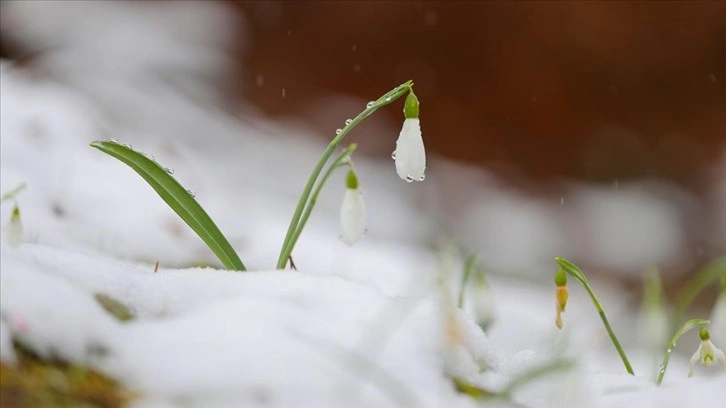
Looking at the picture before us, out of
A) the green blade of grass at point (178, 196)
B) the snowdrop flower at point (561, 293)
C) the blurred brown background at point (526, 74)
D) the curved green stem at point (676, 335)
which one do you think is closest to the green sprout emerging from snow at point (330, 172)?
the green blade of grass at point (178, 196)

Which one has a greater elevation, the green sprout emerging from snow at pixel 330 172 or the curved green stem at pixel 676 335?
the green sprout emerging from snow at pixel 330 172

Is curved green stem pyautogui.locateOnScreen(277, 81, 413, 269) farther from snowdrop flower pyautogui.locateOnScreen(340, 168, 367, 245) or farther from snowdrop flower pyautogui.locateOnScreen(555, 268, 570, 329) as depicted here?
snowdrop flower pyautogui.locateOnScreen(555, 268, 570, 329)

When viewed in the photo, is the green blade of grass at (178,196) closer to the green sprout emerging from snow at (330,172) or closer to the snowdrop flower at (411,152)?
the green sprout emerging from snow at (330,172)

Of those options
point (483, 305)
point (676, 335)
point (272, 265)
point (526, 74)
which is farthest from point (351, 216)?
point (526, 74)

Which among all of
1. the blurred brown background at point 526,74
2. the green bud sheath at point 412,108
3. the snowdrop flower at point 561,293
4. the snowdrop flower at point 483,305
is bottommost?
the snowdrop flower at point 561,293

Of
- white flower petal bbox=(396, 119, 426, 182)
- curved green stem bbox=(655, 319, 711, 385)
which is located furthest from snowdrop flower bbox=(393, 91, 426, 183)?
curved green stem bbox=(655, 319, 711, 385)

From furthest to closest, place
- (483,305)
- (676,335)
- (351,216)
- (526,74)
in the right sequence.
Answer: (526,74), (483,305), (676,335), (351,216)

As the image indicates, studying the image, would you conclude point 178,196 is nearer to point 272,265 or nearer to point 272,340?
point 272,340
